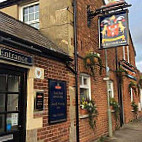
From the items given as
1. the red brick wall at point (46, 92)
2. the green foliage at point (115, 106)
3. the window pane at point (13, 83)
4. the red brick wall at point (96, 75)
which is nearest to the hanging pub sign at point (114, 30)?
the red brick wall at point (96, 75)

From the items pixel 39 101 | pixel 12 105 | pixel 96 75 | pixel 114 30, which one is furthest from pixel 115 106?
pixel 12 105

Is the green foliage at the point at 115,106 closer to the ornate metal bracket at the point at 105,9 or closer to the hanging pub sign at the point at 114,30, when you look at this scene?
the hanging pub sign at the point at 114,30

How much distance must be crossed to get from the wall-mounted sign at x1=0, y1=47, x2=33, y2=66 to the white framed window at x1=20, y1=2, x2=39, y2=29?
3.15m

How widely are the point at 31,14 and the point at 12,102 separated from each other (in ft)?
14.4

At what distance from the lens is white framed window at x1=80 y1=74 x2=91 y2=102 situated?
736 cm

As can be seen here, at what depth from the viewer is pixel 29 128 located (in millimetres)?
4684

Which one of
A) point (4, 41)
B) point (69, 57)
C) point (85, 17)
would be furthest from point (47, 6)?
point (4, 41)

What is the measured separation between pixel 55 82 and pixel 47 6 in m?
3.04

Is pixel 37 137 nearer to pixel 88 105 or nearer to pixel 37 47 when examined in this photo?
pixel 37 47

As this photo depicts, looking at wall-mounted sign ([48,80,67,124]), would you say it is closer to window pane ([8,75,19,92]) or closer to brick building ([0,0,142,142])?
brick building ([0,0,142,142])

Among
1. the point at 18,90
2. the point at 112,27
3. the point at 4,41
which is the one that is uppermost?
the point at 112,27

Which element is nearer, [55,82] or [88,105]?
[55,82]

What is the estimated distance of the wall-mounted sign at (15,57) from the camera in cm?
412

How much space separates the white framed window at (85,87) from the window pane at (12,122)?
10.4ft
